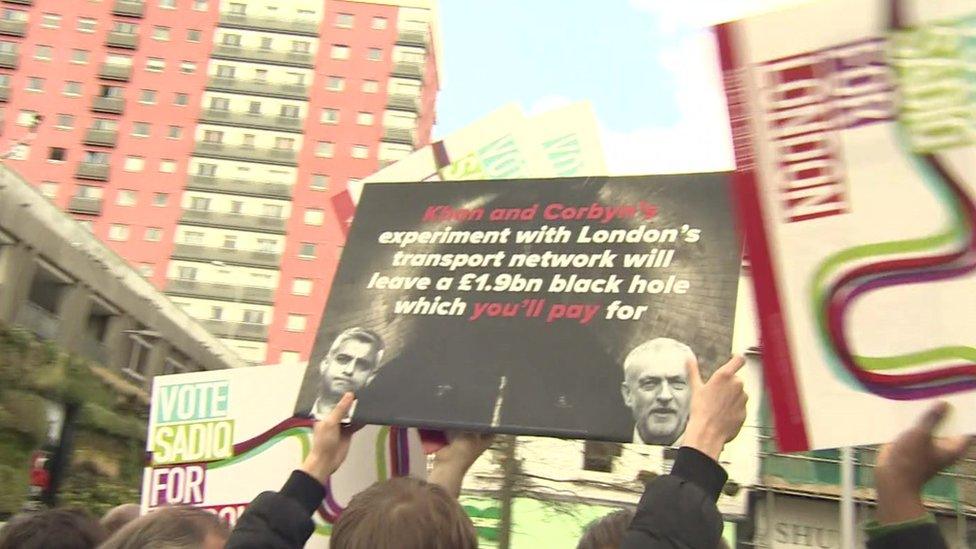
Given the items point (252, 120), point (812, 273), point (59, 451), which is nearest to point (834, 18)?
point (812, 273)

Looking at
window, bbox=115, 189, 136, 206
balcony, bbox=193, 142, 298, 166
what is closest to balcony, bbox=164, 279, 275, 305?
window, bbox=115, 189, 136, 206

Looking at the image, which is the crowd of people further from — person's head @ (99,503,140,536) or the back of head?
person's head @ (99,503,140,536)

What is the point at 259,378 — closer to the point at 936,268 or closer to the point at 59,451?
the point at 936,268

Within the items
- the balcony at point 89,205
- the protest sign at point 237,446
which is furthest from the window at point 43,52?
the protest sign at point 237,446

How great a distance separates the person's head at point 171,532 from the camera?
235 cm

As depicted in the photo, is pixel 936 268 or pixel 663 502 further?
pixel 936 268

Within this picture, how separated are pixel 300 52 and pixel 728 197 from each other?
6307 cm

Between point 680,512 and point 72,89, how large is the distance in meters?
65.0

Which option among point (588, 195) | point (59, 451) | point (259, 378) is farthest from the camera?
point (59, 451)

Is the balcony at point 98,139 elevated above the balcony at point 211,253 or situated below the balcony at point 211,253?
above

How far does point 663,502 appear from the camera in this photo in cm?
187

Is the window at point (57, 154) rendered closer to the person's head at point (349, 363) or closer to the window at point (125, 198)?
the window at point (125, 198)

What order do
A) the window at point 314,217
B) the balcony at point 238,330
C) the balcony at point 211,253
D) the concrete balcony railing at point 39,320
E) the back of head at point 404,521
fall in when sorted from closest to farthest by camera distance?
the back of head at point 404,521, the concrete balcony railing at point 39,320, the balcony at point 238,330, the balcony at point 211,253, the window at point 314,217

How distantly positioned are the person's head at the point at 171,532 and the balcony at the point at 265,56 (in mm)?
63056
